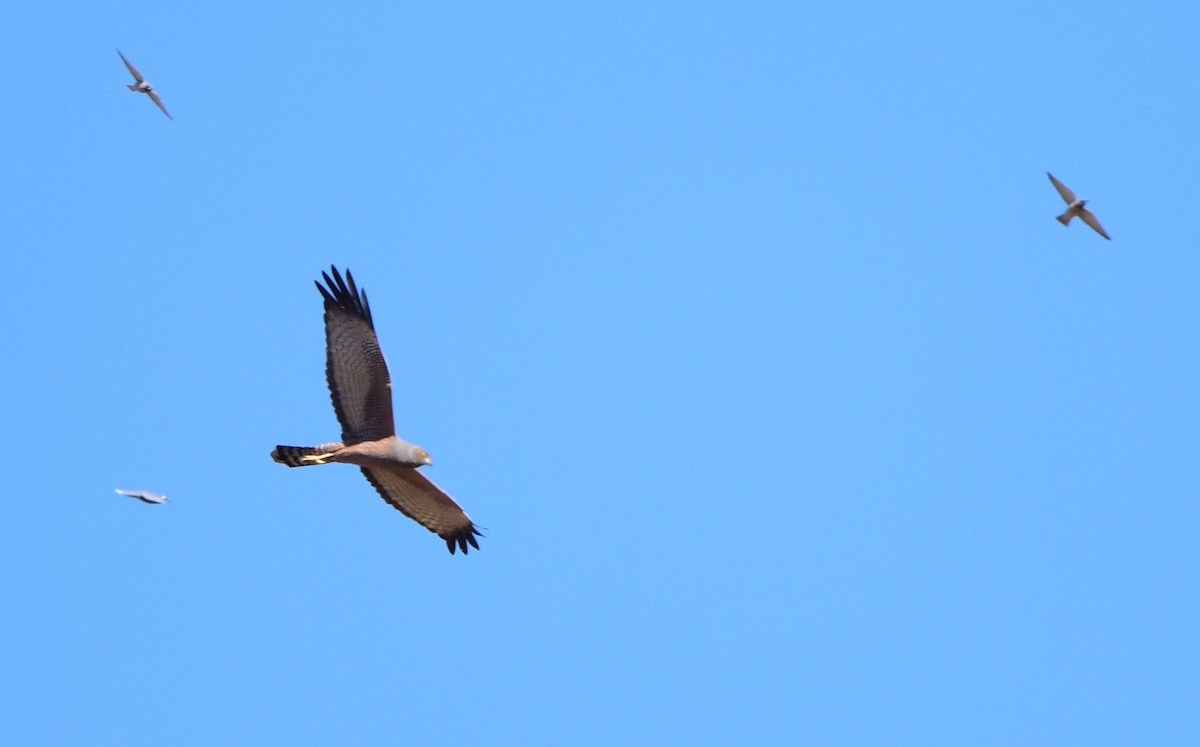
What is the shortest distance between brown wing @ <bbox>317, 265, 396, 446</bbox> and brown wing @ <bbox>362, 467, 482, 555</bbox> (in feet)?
3.68

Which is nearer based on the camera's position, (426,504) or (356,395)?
(356,395)

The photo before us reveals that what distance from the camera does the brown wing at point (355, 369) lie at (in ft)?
66.9

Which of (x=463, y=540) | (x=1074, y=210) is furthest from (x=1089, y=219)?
(x=463, y=540)

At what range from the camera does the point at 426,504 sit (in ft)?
73.7

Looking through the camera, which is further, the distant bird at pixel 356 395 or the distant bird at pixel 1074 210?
the distant bird at pixel 1074 210

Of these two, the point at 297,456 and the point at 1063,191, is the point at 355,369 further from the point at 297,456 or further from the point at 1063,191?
the point at 1063,191

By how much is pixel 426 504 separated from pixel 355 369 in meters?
2.77

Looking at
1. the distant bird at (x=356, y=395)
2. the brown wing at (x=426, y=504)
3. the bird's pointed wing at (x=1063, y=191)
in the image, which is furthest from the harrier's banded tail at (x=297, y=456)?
the bird's pointed wing at (x=1063, y=191)

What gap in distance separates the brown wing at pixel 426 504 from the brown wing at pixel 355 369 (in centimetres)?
112

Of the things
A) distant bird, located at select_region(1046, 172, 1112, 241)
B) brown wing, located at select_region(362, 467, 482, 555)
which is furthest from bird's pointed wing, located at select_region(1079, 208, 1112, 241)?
brown wing, located at select_region(362, 467, 482, 555)

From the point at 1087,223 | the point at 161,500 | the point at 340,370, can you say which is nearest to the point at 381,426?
the point at 340,370

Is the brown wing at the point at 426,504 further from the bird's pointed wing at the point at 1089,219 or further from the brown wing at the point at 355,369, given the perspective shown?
the bird's pointed wing at the point at 1089,219

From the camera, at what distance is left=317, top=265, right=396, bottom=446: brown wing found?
20.4 metres

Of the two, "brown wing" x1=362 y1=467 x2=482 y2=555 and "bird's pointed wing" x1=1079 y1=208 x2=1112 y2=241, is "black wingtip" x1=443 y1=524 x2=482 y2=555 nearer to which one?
"brown wing" x1=362 y1=467 x2=482 y2=555
